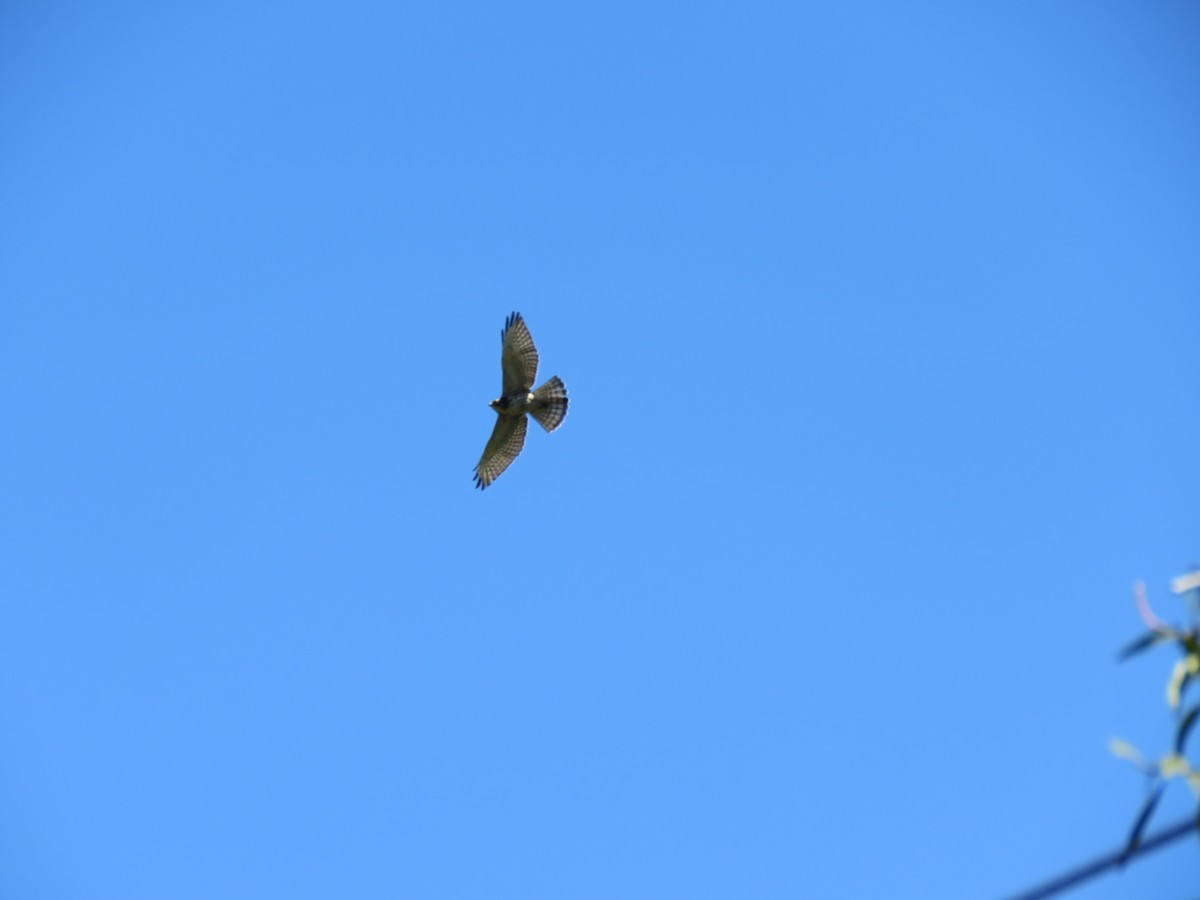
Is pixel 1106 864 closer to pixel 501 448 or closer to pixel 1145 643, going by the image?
pixel 1145 643

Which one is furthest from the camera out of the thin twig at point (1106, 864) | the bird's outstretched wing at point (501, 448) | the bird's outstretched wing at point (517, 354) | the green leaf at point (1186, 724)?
the bird's outstretched wing at point (501, 448)

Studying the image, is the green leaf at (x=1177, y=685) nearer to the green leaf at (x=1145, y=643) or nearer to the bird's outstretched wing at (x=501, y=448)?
the green leaf at (x=1145, y=643)

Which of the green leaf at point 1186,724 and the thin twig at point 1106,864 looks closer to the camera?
the thin twig at point 1106,864

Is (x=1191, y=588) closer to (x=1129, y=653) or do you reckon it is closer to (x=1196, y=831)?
(x=1129, y=653)

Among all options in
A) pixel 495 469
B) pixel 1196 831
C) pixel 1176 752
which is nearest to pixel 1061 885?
pixel 1196 831

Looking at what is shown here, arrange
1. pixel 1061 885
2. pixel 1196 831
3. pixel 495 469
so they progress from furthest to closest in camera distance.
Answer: pixel 495 469, pixel 1196 831, pixel 1061 885

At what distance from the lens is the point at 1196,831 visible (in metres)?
2.55

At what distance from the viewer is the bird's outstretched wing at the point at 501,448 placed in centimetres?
1540

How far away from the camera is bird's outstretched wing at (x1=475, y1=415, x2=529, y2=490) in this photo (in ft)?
50.5

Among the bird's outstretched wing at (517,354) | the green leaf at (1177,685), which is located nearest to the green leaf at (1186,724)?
the green leaf at (1177,685)

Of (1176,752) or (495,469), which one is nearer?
(1176,752)

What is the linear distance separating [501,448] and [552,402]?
1.21 metres

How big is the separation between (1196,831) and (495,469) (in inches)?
539

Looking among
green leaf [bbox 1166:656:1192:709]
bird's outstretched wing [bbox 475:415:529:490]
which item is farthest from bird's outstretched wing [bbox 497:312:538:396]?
green leaf [bbox 1166:656:1192:709]
